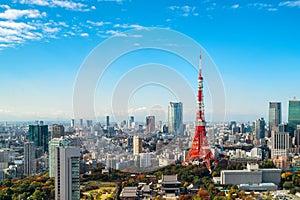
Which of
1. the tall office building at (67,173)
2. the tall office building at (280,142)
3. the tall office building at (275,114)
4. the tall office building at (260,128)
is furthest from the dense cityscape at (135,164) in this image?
the tall office building at (275,114)

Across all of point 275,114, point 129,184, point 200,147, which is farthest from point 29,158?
point 275,114

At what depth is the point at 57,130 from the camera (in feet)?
28.0

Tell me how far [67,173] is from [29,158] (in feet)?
13.8

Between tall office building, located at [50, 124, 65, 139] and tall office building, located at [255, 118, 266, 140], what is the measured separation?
6541mm

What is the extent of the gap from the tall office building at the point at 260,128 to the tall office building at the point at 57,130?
21.5ft

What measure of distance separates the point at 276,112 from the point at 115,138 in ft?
27.2

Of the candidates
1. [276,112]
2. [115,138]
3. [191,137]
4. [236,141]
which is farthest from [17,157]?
[276,112]

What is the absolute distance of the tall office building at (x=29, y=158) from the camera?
708 centimetres

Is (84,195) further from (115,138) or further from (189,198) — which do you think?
(115,138)

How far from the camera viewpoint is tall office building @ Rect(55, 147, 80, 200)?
347 centimetres

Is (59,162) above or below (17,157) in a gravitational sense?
above

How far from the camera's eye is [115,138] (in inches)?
309

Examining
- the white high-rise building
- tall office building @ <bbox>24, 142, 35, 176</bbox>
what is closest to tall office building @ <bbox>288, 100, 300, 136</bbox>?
the white high-rise building

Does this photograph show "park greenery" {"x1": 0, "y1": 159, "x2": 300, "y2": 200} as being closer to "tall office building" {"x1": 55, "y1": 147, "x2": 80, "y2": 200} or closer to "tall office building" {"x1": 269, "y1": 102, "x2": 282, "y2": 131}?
"tall office building" {"x1": 55, "y1": 147, "x2": 80, "y2": 200}
